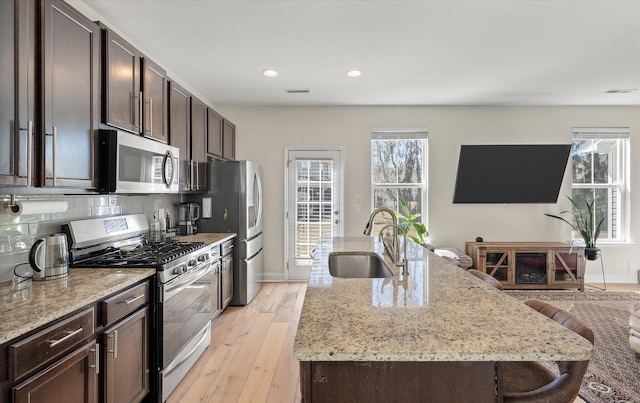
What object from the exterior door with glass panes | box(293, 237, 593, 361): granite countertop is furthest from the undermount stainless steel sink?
the exterior door with glass panes

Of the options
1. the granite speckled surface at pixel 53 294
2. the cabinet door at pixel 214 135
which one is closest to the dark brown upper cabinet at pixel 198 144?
the cabinet door at pixel 214 135

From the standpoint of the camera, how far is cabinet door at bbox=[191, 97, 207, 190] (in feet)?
10.7

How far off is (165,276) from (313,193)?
2.91 metres

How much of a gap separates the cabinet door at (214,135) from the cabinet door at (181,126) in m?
0.57

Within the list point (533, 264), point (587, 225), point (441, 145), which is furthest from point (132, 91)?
point (587, 225)

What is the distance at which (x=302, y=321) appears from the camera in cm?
100

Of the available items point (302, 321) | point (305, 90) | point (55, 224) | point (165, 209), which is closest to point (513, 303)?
point (302, 321)

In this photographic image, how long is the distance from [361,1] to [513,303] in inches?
78.8

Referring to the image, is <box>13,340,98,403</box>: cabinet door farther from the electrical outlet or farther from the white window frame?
the electrical outlet

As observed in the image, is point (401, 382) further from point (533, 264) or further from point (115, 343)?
point (533, 264)

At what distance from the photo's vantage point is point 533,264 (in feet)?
14.4

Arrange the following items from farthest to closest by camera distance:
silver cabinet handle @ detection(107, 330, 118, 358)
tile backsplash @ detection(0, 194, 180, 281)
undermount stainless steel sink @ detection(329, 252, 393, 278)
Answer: undermount stainless steel sink @ detection(329, 252, 393, 278)
tile backsplash @ detection(0, 194, 180, 281)
silver cabinet handle @ detection(107, 330, 118, 358)

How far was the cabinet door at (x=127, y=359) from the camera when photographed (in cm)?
156

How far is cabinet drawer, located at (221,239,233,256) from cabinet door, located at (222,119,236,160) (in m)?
1.26
